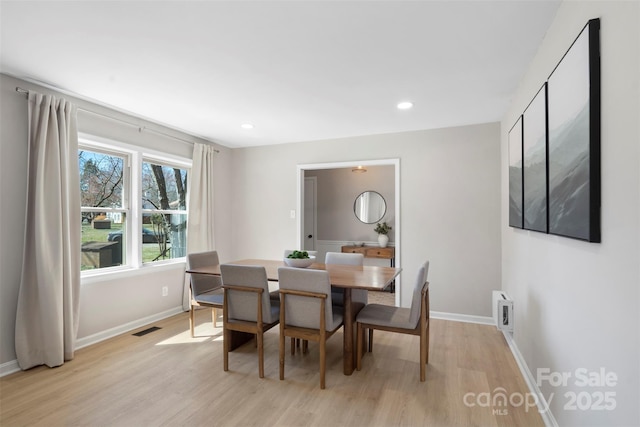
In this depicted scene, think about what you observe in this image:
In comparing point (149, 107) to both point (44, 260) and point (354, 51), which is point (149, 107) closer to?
point (44, 260)

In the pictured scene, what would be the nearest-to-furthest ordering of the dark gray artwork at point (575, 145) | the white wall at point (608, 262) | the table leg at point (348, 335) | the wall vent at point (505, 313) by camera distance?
the white wall at point (608, 262), the dark gray artwork at point (575, 145), the table leg at point (348, 335), the wall vent at point (505, 313)

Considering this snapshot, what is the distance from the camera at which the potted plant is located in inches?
235

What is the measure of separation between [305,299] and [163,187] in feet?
9.09

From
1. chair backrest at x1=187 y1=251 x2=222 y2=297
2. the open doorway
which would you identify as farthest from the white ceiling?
the open doorway

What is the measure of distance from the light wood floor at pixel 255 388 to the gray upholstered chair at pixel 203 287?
41 centimetres

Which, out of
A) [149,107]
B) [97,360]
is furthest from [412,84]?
[97,360]

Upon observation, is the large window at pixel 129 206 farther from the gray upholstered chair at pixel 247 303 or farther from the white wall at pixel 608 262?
the white wall at pixel 608 262

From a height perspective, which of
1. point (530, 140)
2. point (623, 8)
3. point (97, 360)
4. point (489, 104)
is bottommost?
point (97, 360)

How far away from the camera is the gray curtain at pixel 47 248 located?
2699 mm

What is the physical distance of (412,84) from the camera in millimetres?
2809

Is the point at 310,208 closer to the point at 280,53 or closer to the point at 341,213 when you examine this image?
the point at 341,213

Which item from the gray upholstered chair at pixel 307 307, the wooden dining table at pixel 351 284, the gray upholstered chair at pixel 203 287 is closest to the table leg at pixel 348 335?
the wooden dining table at pixel 351 284

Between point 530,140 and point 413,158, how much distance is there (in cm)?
200

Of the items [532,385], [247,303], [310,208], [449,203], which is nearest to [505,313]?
[532,385]
